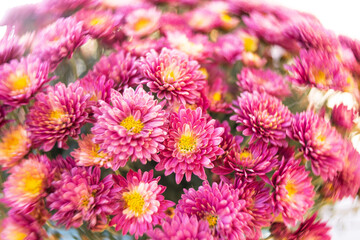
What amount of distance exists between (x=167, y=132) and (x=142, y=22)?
0.43 ft

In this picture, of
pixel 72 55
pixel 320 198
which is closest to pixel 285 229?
pixel 320 198

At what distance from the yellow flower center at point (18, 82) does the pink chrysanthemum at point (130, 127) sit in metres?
0.08

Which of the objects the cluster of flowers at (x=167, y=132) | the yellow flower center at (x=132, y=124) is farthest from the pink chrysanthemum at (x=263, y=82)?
the yellow flower center at (x=132, y=124)

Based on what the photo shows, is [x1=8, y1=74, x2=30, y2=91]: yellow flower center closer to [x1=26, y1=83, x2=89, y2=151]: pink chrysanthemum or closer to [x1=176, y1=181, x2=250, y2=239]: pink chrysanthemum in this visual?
[x1=26, y1=83, x2=89, y2=151]: pink chrysanthemum

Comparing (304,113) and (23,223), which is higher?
(304,113)

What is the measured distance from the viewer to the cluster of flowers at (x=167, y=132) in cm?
27

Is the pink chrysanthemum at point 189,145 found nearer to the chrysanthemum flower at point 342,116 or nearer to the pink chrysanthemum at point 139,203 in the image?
the pink chrysanthemum at point 139,203

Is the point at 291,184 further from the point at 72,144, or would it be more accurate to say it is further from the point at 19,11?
the point at 19,11

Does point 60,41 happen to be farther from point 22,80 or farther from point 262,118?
point 262,118

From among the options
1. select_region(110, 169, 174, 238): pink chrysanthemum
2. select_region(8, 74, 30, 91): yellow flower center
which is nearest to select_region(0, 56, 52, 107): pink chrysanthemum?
select_region(8, 74, 30, 91): yellow flower center

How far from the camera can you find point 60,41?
12.4 inches

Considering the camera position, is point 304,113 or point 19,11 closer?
point 304,113

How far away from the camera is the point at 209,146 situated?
0.89 feet

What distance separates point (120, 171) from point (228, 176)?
0.31 feet
